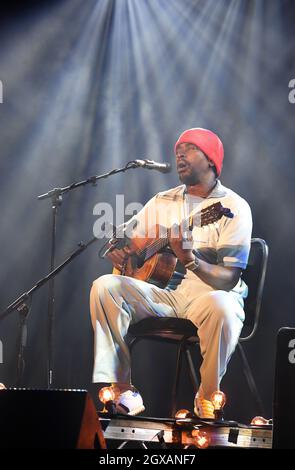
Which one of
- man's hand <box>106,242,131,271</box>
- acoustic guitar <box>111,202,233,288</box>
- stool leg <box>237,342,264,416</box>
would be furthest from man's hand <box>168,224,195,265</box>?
stool leg <box>237,342,264,416</box>

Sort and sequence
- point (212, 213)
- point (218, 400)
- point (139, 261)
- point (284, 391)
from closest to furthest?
point (284, 391) → point (218, 400) → point (212, 213) → point (139, 261)

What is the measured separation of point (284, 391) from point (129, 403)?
157cm


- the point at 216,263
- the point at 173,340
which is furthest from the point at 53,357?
the point at 216,263

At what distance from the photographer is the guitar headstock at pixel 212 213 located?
3.98 m

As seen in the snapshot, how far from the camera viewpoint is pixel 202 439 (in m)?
3.02

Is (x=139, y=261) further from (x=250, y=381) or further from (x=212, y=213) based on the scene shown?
(x=250, y=381)

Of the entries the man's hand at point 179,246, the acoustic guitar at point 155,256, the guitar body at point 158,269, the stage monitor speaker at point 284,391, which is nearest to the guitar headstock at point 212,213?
the acoustic guitar at point 155,256

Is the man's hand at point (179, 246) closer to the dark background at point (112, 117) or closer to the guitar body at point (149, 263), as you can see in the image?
the guitar body at point (149, 263)

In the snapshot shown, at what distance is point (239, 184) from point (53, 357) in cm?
171

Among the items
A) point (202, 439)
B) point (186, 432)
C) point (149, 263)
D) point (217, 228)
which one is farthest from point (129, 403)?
point (217, 228)

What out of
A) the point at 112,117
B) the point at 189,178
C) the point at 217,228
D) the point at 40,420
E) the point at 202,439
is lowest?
the point at 202,439

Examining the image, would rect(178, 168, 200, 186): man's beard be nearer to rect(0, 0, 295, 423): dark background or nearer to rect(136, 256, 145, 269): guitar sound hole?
rect(0, 0, 295, 423): dark background

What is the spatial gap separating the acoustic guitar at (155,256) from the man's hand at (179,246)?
136 millimetres
